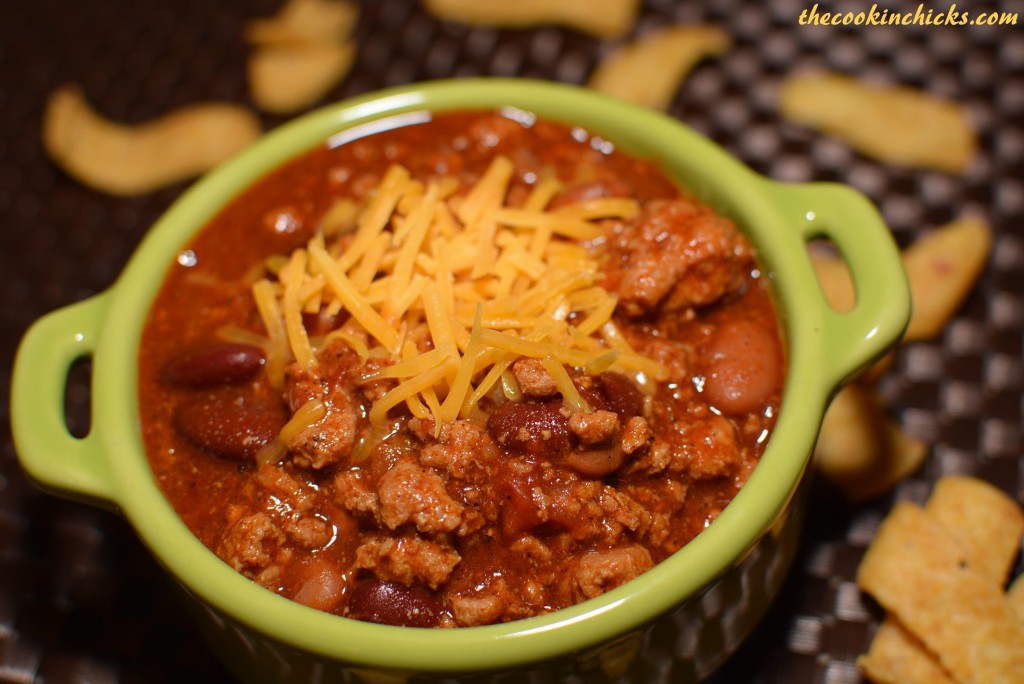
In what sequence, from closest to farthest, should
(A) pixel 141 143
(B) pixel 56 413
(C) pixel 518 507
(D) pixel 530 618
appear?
(D) pixel 530 618
(C) pixel 518 507
(B) pixel 56 413
(A) pixel 141 143

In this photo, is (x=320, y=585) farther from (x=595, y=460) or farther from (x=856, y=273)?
(x=856, y=273)

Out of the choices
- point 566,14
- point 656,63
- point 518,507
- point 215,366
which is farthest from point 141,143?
point 518,507

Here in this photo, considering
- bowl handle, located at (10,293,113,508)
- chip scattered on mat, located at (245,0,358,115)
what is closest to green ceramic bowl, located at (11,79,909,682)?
bowl handle, located at (10,293,113,508)

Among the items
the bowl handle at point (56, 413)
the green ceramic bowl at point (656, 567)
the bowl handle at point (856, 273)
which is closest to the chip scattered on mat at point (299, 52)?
the green ceramic bowl at point (656, 567)

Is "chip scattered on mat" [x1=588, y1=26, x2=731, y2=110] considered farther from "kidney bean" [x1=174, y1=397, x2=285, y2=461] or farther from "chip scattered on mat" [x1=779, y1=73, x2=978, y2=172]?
"kidney bean" [x1=174, y1=397, x2=285, y2=461]

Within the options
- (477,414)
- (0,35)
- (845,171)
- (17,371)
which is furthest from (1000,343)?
(0,35)
